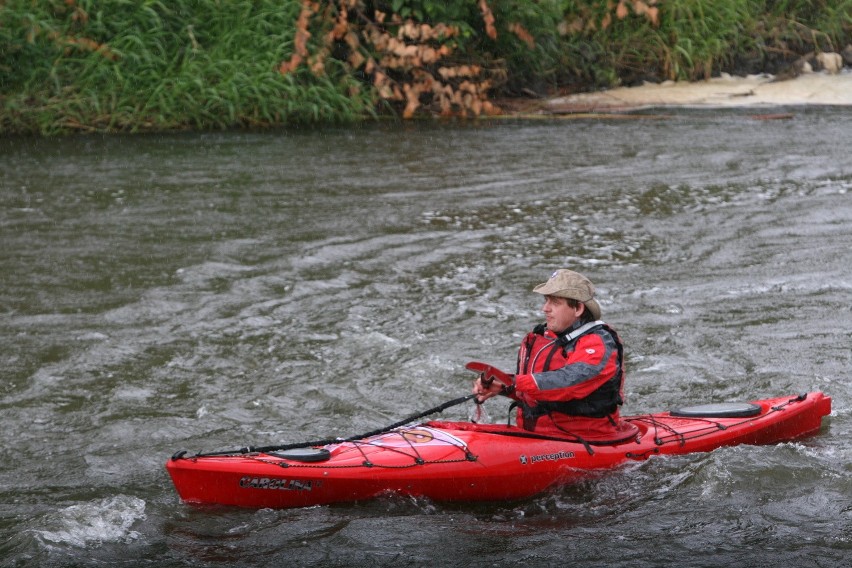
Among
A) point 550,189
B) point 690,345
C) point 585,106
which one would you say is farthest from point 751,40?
point 690,345

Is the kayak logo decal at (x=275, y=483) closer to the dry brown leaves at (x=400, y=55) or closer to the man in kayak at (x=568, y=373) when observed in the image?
the man in kayak at (x=568, y=373)

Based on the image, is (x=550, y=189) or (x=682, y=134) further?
(x=682, y=134)

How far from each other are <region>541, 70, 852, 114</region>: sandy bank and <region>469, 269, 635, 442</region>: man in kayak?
9.52 m

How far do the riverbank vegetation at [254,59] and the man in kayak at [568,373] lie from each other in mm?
8657

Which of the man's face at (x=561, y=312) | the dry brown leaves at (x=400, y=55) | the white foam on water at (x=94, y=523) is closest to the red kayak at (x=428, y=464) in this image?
the white foam on water at (x=94, y=523)

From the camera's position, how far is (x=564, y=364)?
5.09 m

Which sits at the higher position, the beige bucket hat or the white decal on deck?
the beige bucket hat

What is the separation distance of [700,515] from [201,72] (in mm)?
9751

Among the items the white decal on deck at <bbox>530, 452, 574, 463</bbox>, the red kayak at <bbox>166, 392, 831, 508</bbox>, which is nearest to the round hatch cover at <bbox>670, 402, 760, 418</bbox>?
the red kayak at <bbox>166, 392, 831, 508</bbox>

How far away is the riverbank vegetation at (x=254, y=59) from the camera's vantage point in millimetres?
13250

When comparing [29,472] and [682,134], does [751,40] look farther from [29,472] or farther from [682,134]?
[29,472]

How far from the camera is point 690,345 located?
7090 millimetres

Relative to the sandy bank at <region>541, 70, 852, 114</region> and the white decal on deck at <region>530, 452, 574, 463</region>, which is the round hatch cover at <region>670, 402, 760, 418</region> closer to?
the white decal on deck at <region>530, 452, 574, 463</region>

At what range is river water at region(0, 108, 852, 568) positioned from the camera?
479 centimetres
